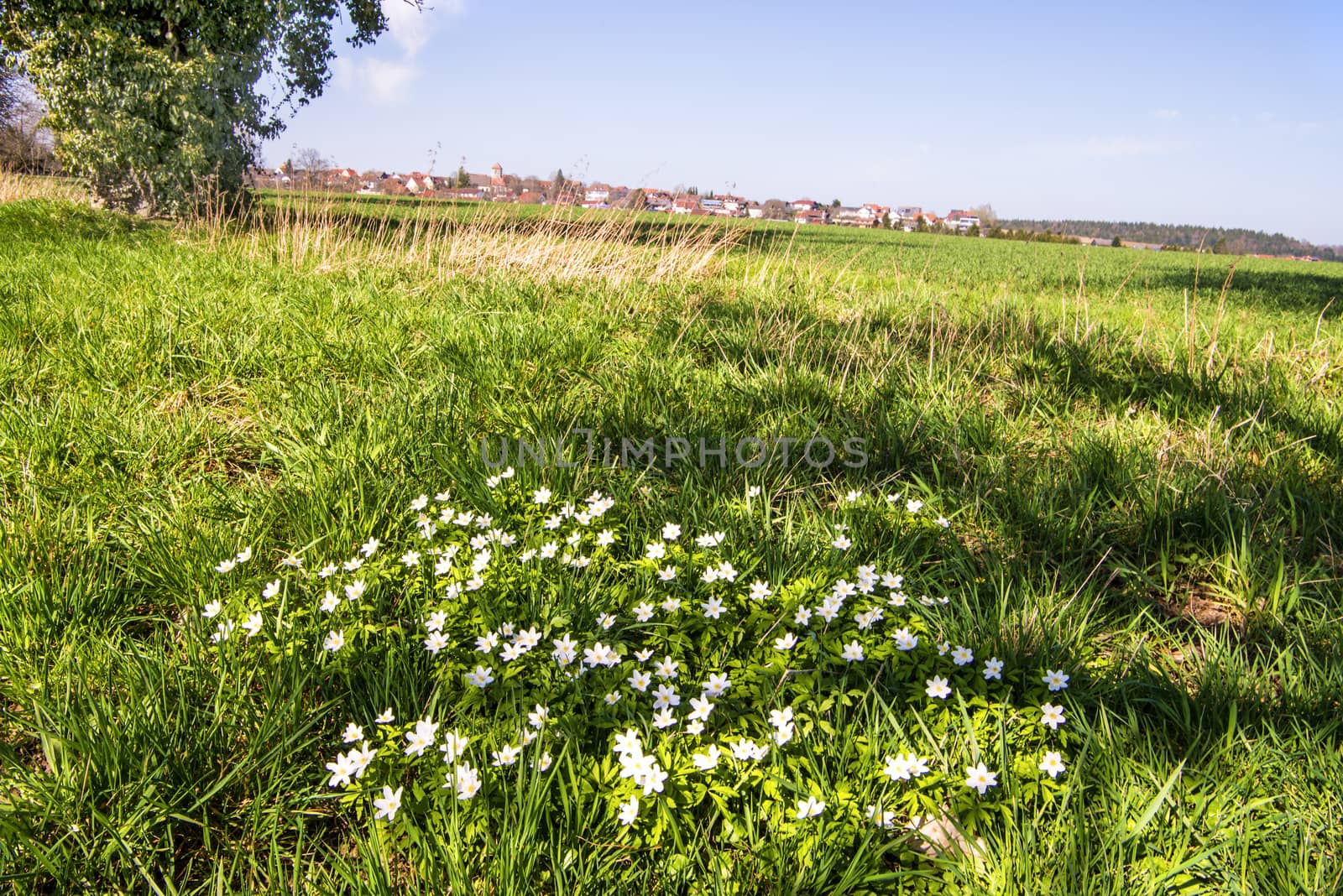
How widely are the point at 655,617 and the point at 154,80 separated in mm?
13009

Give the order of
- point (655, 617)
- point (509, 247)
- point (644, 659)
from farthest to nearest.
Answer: point (509, 247) → point (655, 617) → point (644, 659)

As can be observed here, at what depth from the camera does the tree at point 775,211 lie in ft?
18.9

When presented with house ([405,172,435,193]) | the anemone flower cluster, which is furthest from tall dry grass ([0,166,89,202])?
the anemone flower cluster

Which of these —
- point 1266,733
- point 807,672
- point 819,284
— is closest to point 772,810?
point 807,672

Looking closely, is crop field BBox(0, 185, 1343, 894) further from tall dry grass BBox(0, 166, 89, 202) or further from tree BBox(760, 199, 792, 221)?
tall dry grass BBox(0, 166, 89, 202)

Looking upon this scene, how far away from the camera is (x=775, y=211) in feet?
20.6

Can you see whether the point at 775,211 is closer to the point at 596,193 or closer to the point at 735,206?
the point at 735,206

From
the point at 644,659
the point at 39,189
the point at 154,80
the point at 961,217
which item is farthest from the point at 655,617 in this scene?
the point at 961,217

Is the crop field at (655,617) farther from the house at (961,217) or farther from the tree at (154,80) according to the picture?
the house at (961,217)

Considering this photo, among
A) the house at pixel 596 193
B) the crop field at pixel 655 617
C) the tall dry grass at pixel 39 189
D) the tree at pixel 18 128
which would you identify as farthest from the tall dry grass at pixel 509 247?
the tree at pixel 18 128

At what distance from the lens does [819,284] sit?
19.7 feet

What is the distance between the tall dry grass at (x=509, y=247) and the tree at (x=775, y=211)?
1.01 feet

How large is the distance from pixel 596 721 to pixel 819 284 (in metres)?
5.10

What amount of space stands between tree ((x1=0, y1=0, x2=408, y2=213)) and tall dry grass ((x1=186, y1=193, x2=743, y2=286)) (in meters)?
5.11
